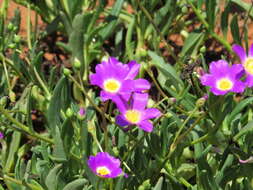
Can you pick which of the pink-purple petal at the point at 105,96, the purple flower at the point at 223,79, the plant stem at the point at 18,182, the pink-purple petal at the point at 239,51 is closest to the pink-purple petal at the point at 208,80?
the purple flower at the point at 223,79

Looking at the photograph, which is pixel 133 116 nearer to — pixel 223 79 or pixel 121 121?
Answer: pixel 121 121

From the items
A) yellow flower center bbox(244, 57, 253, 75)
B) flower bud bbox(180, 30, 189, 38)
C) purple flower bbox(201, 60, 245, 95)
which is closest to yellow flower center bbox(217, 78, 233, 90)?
purple flower bbox(201, 60, 245, 95)

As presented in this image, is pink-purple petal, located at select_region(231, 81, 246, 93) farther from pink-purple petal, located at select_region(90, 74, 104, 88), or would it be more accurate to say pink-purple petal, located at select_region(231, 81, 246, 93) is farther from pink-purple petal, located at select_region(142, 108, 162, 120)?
pink-purple petal, located at select_region(90, 74, 104, 88)

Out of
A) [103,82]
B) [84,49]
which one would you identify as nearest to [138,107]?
[103,82]

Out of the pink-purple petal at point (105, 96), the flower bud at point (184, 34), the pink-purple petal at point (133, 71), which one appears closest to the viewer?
the pink-purple petal at point (105, 96)

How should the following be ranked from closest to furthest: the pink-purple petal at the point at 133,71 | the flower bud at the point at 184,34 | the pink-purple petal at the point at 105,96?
the pink-purple petal at the point at 105,96
the pink-purple petal at the point at 133,71
the flower bud at the point at 184,34

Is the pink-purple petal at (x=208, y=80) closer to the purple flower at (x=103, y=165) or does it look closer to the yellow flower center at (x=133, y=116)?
the yellow flower center at (x=133, y=116)
